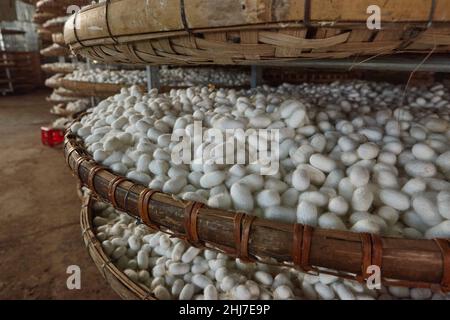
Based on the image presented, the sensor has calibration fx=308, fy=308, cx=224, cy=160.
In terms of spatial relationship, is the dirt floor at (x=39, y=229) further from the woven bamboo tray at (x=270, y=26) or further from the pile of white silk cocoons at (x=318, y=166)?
the woven bamboo tray at (x=270, y=26)

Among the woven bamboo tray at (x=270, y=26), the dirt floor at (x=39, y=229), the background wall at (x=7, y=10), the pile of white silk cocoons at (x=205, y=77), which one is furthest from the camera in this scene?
the background wall at (x=7, y=10)

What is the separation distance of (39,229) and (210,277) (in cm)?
93

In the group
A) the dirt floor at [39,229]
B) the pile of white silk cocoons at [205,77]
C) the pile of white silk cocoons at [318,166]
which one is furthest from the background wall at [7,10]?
the pile of white silk cocoons at [318,166]

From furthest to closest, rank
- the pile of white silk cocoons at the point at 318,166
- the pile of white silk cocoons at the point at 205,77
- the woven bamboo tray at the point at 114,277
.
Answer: the pile of white silk cocoons at the point at 205,77 → the woven bamboo tray at the point at 114,277 → the pile of white silk cocoons at the point at 318,166

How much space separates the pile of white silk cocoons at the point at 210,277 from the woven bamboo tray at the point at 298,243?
0.61ft

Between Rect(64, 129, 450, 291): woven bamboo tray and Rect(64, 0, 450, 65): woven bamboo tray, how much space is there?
16cm

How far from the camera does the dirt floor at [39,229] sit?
0.90 m

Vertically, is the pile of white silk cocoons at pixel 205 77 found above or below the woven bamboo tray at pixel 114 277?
above

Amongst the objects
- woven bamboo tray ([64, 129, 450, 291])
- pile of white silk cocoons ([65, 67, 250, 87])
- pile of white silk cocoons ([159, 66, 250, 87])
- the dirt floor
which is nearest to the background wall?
the dirt floor

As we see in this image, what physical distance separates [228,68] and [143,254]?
55.6 inches

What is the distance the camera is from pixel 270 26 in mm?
244

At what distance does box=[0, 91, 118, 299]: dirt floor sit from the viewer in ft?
2.95

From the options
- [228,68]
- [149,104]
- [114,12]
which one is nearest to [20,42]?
[228,68]

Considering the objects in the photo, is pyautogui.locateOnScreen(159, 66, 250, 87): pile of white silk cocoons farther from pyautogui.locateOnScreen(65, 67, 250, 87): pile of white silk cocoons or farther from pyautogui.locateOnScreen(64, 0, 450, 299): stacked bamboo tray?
pyautogui.locateOnScreen(64, 0, 450, 299): stacked bamboo tray
